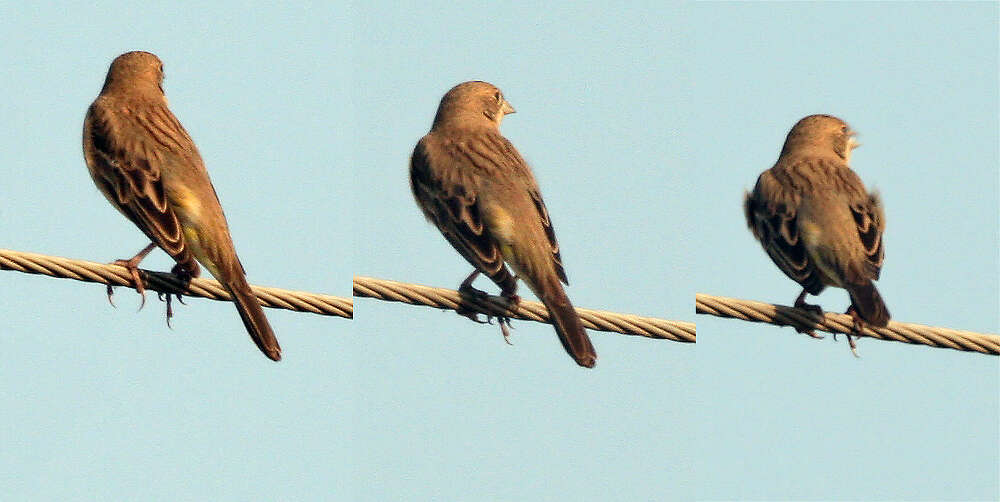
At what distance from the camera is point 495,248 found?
11.8 metres

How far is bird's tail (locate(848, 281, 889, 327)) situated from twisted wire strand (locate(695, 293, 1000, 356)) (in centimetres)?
8

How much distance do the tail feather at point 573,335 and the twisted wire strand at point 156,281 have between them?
170 centimetres

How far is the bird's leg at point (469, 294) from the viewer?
11.0 m

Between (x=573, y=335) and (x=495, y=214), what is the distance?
142 centimetres

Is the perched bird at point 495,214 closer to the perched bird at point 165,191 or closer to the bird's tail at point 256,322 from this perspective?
the bird's tail at point 256,322

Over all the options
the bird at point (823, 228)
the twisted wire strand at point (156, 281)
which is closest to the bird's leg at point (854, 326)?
the bird at point (823, 228)

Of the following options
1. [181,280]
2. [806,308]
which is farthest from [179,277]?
[806,308]

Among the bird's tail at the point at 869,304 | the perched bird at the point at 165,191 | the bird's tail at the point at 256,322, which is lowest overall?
the bird's tail at the point at 256,322

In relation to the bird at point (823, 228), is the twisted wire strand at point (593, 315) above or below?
below

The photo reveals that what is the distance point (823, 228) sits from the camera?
12.4m

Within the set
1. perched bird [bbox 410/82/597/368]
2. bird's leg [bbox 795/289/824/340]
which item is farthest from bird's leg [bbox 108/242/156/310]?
bird's leg [bbox 795/289/824/340]

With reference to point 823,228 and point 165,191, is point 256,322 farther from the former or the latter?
point 823,228

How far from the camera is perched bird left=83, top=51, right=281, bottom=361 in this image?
10984mm

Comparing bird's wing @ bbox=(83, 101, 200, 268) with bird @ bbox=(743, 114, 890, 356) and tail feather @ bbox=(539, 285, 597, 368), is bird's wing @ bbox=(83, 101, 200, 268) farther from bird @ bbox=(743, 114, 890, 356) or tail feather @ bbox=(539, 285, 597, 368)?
bird @ bbox=(743, 114, 890, 356)
